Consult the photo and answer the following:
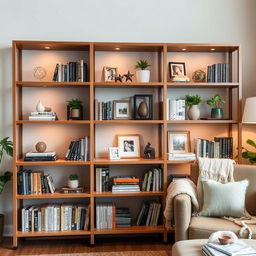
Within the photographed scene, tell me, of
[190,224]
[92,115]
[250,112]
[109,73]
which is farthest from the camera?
[109,73]

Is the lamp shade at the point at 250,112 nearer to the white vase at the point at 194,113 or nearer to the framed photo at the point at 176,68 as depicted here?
the white vase at the point at 194,113

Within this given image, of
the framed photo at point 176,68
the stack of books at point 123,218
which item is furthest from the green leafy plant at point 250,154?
the stack of books at point 123,218

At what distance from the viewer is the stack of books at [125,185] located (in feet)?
11.6

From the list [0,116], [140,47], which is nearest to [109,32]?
[140,47]

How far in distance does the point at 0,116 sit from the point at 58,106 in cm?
63

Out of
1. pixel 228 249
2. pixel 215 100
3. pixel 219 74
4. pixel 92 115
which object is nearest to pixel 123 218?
pixel 92 115

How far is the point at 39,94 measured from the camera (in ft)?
12.4

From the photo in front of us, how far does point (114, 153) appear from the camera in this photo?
363cm

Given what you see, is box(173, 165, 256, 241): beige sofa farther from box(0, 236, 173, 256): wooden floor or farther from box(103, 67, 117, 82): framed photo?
box(103, 67, 117, 82): framed photo

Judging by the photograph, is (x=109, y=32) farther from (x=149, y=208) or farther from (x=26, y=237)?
(x=26, y=237)

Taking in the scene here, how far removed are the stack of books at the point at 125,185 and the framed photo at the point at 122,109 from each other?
2.17 ft

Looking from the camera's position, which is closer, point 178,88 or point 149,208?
point 149,208

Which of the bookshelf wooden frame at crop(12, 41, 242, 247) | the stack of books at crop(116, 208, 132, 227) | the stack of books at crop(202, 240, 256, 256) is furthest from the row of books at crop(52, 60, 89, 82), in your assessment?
the stack of books at crop(202, 240, 256, 256)

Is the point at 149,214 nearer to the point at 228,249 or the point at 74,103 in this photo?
the point at 74,103
